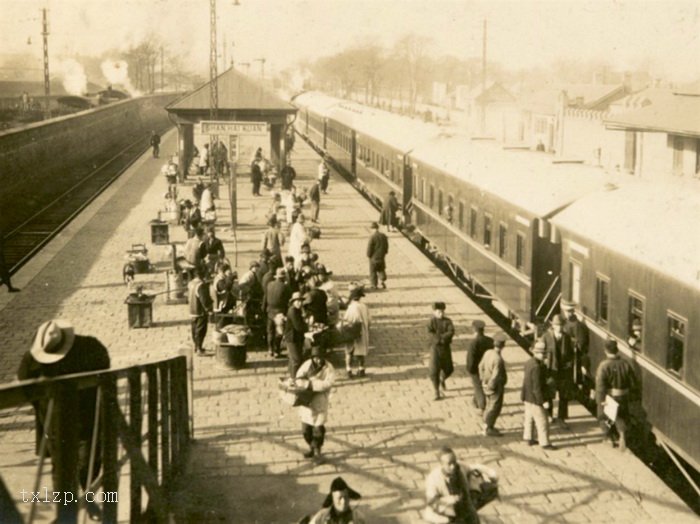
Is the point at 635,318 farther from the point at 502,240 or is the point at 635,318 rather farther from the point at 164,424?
the point at 502,240

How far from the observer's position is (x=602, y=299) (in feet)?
41.8

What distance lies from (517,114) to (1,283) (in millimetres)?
61367

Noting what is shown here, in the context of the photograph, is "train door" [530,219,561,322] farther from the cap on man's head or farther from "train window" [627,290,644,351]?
the cap on man's head

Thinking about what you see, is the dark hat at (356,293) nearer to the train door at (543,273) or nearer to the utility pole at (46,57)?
the train door at (543,273)

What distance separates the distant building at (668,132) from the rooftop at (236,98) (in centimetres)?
1455

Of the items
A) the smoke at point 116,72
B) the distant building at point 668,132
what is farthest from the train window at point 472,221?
the smoke at point 116,72

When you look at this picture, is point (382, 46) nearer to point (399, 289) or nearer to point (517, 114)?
point (517, 114)

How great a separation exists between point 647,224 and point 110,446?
7.86 meters

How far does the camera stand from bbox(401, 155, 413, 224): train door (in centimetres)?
2859

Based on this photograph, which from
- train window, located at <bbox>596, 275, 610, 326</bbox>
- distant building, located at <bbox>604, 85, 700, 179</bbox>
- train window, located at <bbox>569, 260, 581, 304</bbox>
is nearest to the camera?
train window, located at <bbox>596, 275, 610, 326</bbox>

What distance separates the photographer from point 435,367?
41.9ft

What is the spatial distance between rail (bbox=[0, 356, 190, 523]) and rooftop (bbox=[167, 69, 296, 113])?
30.1 m

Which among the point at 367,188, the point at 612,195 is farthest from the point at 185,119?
the point at 612,195

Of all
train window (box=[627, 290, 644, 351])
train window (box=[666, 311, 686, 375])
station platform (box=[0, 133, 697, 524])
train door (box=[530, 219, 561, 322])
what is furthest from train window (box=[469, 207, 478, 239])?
train window (box=[666, 311, 686, 375])
